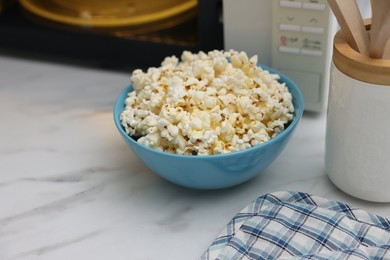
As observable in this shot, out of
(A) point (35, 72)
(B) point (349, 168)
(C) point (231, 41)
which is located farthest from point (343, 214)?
(A) point (35, 72)

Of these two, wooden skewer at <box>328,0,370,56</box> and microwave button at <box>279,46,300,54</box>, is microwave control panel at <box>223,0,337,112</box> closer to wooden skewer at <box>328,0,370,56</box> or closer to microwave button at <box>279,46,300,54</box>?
microwave button at <box>279,46,300,54</box>

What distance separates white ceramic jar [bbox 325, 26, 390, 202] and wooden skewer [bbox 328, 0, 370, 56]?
1 centimetres

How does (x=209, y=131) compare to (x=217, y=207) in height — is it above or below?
above

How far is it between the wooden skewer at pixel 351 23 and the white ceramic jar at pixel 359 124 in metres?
0.01

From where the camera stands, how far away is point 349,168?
0.74 m

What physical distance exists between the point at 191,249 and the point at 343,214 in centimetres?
18

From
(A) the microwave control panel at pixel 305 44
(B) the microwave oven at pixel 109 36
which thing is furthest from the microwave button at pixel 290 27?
(B) the microwave oven at pixel 109 36

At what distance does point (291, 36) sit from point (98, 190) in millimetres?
329

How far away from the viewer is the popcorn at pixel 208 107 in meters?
0.72

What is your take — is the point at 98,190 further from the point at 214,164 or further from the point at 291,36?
the point at 291,36

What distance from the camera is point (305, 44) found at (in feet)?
2.83

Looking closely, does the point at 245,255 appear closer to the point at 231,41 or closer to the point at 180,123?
the point at 180,123

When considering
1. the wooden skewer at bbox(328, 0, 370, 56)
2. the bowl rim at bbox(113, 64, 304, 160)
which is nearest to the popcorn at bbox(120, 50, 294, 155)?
the bowl rim at bbox(113, 64, 304, 160)

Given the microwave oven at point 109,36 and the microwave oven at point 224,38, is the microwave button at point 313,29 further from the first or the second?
the microwave oven at point 109,36
